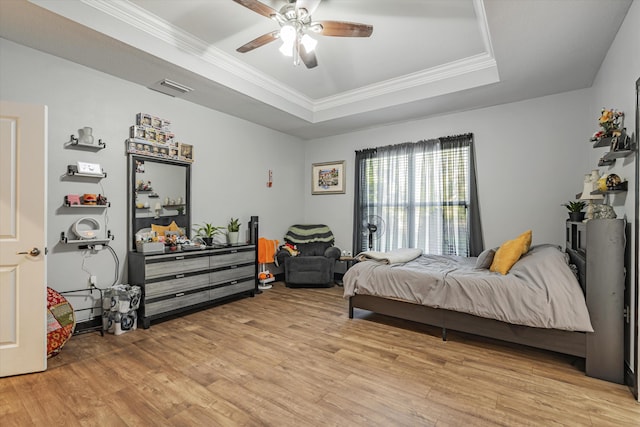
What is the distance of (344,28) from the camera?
2396mm

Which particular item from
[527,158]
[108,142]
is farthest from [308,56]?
[527,158]

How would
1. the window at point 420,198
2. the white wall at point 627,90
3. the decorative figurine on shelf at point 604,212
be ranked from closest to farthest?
1. the white wall at point 627,90
2. the decorative figurine on shelf at point 604,212
3. the window at point 420,198

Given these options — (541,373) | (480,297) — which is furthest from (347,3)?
(541,373)

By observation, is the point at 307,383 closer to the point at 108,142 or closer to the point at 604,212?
the point at 604,212

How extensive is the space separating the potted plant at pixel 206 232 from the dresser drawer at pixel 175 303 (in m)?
0.71

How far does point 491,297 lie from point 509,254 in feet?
1.78

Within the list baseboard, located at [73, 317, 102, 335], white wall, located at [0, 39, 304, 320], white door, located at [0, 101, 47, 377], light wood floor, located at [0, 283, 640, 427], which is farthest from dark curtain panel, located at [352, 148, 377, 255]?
white door, located at [0, 101, 47, 377]

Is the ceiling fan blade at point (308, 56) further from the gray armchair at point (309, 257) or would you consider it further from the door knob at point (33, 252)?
the gray armchair at point (309, 257)

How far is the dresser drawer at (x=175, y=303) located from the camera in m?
3.17

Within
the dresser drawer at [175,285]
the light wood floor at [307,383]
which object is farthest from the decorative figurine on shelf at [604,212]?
the dresser drawer at [175,285]

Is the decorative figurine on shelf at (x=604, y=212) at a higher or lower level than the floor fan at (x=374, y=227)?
higher

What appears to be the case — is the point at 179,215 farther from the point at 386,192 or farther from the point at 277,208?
the point at 386,192

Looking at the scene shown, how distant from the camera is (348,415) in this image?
5.79ft

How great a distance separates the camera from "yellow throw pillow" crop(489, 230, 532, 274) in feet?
9.07
